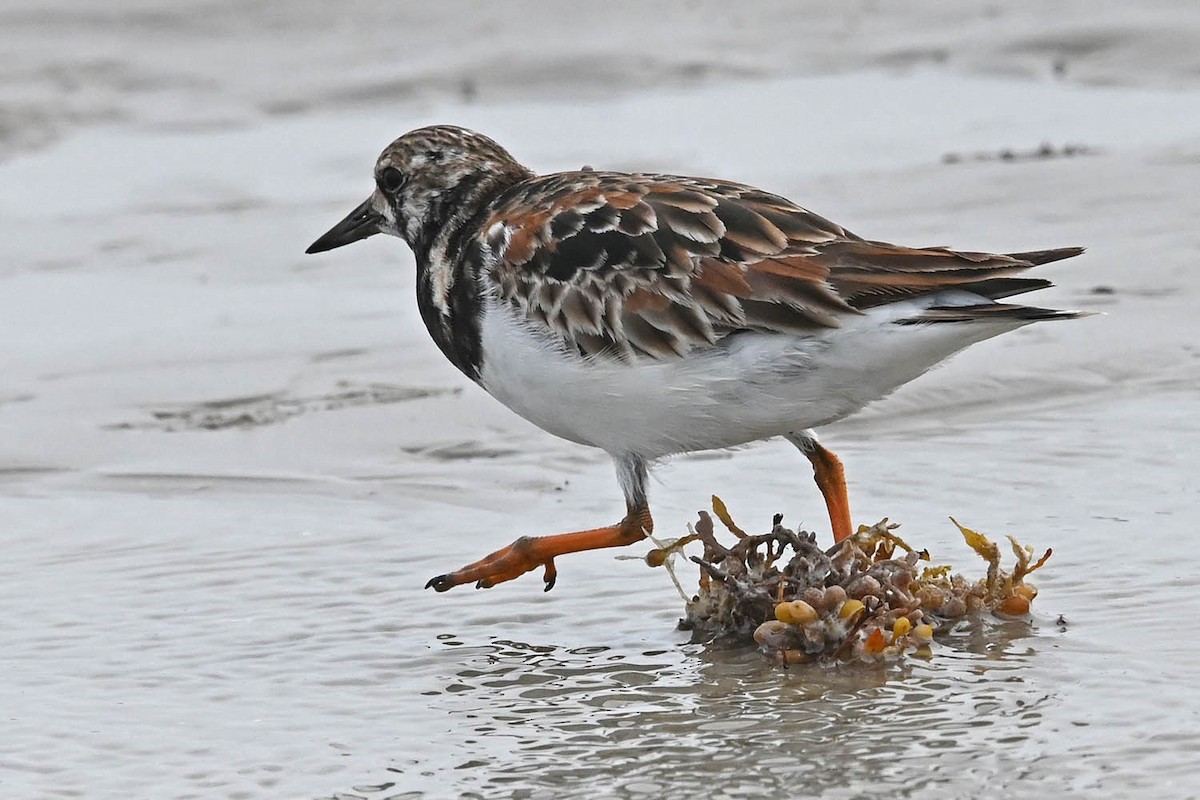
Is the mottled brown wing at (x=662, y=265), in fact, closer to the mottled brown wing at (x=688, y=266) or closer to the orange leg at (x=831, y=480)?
the mottled brown wing at (x=688, y=266)

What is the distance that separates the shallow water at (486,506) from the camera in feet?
11.6

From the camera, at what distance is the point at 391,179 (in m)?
5.11

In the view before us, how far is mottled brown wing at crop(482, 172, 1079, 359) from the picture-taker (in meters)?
4.06

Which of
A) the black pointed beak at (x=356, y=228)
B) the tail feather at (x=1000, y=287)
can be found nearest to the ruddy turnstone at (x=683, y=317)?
the tail feather at (x=1000, y=287)

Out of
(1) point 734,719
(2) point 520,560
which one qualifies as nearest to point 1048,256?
(1) point 734,719

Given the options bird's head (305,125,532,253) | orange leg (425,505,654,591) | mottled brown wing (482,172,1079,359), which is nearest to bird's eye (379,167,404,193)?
bird's head (305,125,532,253)

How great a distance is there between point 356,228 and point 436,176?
434 millimetres

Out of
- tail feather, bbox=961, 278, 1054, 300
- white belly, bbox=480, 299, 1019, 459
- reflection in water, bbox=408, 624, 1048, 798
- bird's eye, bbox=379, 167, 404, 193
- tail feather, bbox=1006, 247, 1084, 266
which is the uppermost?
bird's eye, bbox=379, 167, 404, 193

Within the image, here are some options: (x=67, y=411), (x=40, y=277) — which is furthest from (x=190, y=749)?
(x=40, y=277)

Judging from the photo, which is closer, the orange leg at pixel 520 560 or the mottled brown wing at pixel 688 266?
the mottled brown wing at pixel 688 266

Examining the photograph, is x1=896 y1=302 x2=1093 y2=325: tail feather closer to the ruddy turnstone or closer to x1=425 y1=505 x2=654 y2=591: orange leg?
the ruddy turnstone

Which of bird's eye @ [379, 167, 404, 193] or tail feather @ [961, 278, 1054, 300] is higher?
bird's eye @ [379, 167, 404, 193]

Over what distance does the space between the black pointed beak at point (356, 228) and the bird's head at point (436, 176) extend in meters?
0.11

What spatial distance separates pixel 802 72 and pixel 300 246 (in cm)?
399
